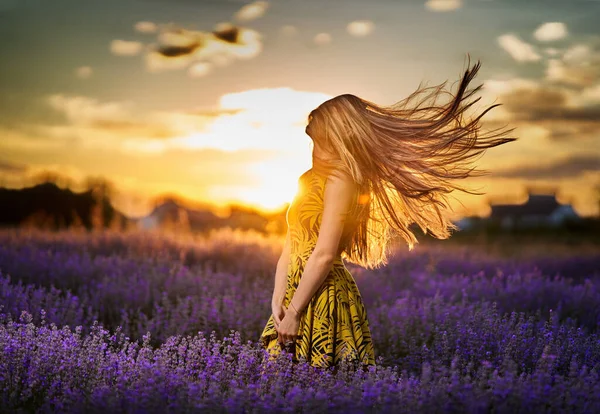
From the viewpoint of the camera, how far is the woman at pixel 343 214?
3.42 m

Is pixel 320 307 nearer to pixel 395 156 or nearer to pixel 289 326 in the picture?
pixel 289 326

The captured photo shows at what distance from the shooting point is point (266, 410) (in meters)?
2.82

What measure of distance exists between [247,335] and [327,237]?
2.48 metres

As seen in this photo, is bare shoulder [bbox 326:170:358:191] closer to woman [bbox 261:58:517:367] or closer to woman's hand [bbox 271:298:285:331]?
woman [bbox 261:58:517:367]

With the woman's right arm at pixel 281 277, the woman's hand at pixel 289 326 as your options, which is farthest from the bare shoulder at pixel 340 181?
the woman's hand at pixel 289 326

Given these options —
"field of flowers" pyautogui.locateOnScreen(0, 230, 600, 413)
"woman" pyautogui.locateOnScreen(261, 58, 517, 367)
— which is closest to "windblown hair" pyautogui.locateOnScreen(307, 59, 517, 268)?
"woman" pyautogui.locateOnScreen(261, 58, 517, 367)

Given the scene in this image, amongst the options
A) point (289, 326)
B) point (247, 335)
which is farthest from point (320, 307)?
point (247, 335)

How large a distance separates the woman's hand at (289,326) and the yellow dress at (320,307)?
0.05 m

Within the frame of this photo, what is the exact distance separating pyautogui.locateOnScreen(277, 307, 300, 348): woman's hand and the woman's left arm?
5 cm

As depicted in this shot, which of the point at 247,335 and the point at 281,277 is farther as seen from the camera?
the point at 247,335

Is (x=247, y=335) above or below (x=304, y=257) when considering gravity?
below

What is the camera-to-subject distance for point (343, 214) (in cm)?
339

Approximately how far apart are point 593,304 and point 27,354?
5134mm

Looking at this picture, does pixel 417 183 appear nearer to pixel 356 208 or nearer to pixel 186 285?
pixel 356 208
